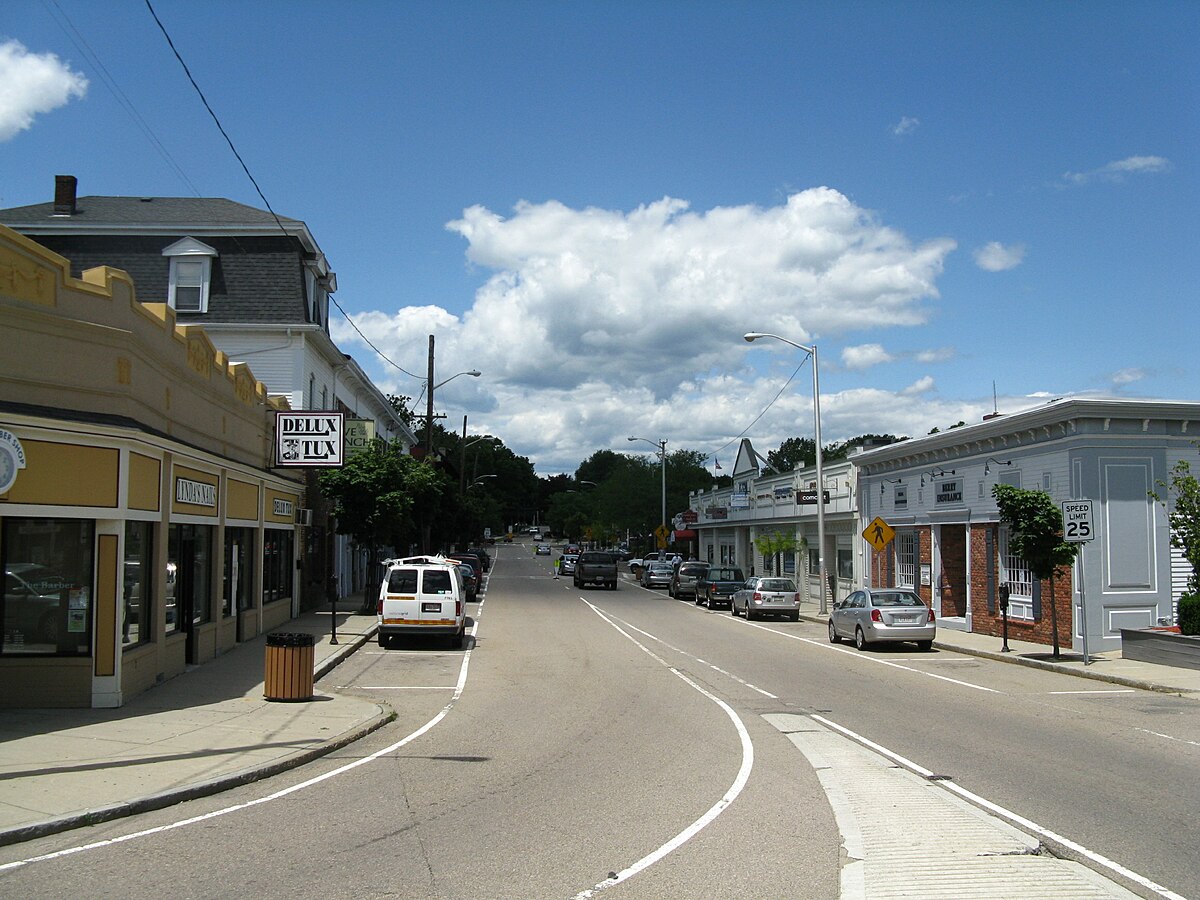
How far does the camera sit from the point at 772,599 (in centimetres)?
3409

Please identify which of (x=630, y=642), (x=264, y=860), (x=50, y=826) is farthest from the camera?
(x=630, y=642)

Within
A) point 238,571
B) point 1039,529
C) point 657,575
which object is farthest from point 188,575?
point 657,575

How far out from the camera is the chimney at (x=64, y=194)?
3219cm

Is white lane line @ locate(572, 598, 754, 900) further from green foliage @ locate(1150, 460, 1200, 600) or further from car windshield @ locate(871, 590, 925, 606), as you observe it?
green foliage @ locate(1150, 460, 1200, 600)

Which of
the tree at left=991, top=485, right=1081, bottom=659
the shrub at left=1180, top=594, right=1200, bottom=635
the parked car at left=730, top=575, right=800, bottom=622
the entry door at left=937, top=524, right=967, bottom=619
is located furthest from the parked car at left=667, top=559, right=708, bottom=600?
the shrub at left=1180, top=594, right=1200, bottom=635

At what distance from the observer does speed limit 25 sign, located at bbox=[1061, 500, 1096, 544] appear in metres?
20.1

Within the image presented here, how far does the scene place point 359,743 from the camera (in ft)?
39.0

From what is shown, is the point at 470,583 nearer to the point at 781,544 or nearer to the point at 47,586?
the point at 781,544

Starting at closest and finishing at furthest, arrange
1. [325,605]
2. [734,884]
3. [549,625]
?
[734,884], [549,625], [325,605]

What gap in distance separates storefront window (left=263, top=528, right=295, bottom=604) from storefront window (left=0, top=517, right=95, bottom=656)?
10871mm

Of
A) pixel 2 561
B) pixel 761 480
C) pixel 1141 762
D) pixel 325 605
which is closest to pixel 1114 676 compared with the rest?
pixel 1141 762

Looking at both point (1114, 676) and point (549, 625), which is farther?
point (549, 625)

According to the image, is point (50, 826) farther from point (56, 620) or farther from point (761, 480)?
point (761, 480)

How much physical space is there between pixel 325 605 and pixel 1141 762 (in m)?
29.3
